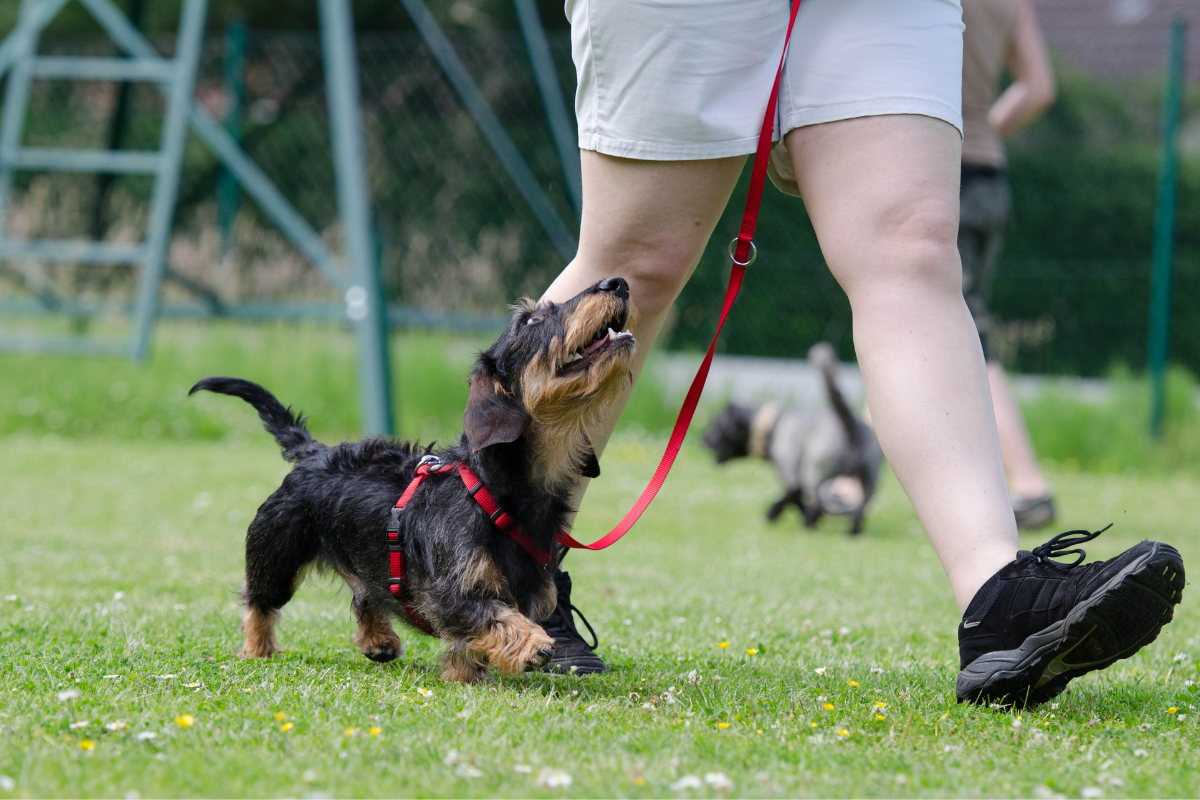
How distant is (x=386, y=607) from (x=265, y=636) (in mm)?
349

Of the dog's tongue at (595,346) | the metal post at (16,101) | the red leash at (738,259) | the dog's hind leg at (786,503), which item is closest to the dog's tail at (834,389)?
the dog's hind leg at (786,503)

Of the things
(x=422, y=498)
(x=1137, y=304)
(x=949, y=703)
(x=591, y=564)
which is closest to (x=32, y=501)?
(x=591, y=564)

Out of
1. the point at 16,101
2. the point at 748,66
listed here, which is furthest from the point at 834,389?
the point at 16,101

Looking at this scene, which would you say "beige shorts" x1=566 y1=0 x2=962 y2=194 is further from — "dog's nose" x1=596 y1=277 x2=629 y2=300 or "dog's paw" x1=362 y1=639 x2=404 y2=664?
"dog's paw" x1=362 y1=639 x2=404 y2=664

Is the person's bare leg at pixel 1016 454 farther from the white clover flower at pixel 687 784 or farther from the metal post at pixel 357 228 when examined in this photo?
the white clover flower at pixel 687 784

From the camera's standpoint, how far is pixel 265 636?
323 cm

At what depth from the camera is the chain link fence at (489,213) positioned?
12242 millimetres

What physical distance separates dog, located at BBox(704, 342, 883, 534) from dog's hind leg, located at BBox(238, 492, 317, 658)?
356 centimetres

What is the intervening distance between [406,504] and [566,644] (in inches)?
21.3

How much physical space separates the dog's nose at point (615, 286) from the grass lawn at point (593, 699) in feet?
2.97

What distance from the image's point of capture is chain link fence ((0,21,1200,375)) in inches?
482

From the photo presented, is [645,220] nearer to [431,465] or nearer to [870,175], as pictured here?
[870,175]

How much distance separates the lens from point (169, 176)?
9.10 metres

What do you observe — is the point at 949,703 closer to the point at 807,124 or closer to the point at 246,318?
the point at 807,124
